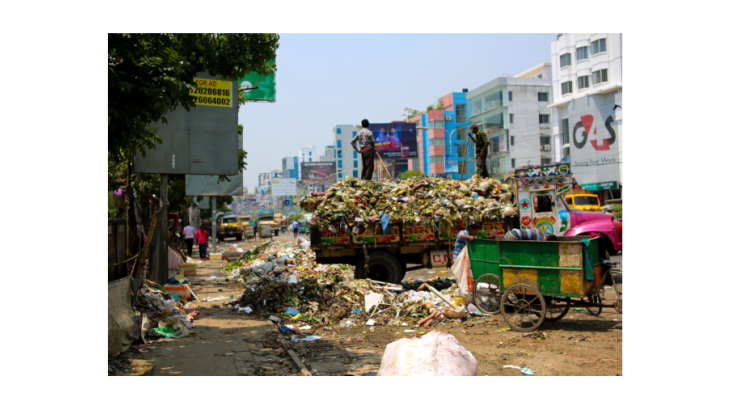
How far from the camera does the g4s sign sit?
36.9 metres

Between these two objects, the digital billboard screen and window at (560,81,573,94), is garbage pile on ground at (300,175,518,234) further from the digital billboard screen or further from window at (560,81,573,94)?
the digital billboard screen

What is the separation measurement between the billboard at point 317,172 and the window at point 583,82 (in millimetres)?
53897

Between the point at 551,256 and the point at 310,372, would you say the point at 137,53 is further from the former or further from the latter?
the point at 551,256

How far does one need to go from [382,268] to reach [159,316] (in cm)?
471

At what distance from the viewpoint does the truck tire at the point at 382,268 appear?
34.4 feet

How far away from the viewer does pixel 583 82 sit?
135 feet

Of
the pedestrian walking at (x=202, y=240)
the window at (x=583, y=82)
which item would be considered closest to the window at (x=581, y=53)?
the window at (x=583, y=82)

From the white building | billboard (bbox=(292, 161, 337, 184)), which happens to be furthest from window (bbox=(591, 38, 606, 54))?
the white building

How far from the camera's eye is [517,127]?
183 ft

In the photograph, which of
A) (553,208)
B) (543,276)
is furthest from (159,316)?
(553,208)

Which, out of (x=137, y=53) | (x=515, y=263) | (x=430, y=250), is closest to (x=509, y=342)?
(x=515, y=263)

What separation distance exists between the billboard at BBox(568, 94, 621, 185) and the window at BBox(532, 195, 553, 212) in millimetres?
26705

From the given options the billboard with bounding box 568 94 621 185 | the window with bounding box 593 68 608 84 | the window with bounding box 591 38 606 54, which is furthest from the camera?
the window with bounding box 591 38 606 54

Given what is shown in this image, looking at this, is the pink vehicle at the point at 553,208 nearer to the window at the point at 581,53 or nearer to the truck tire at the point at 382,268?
the truck tire at the point at 382,268
